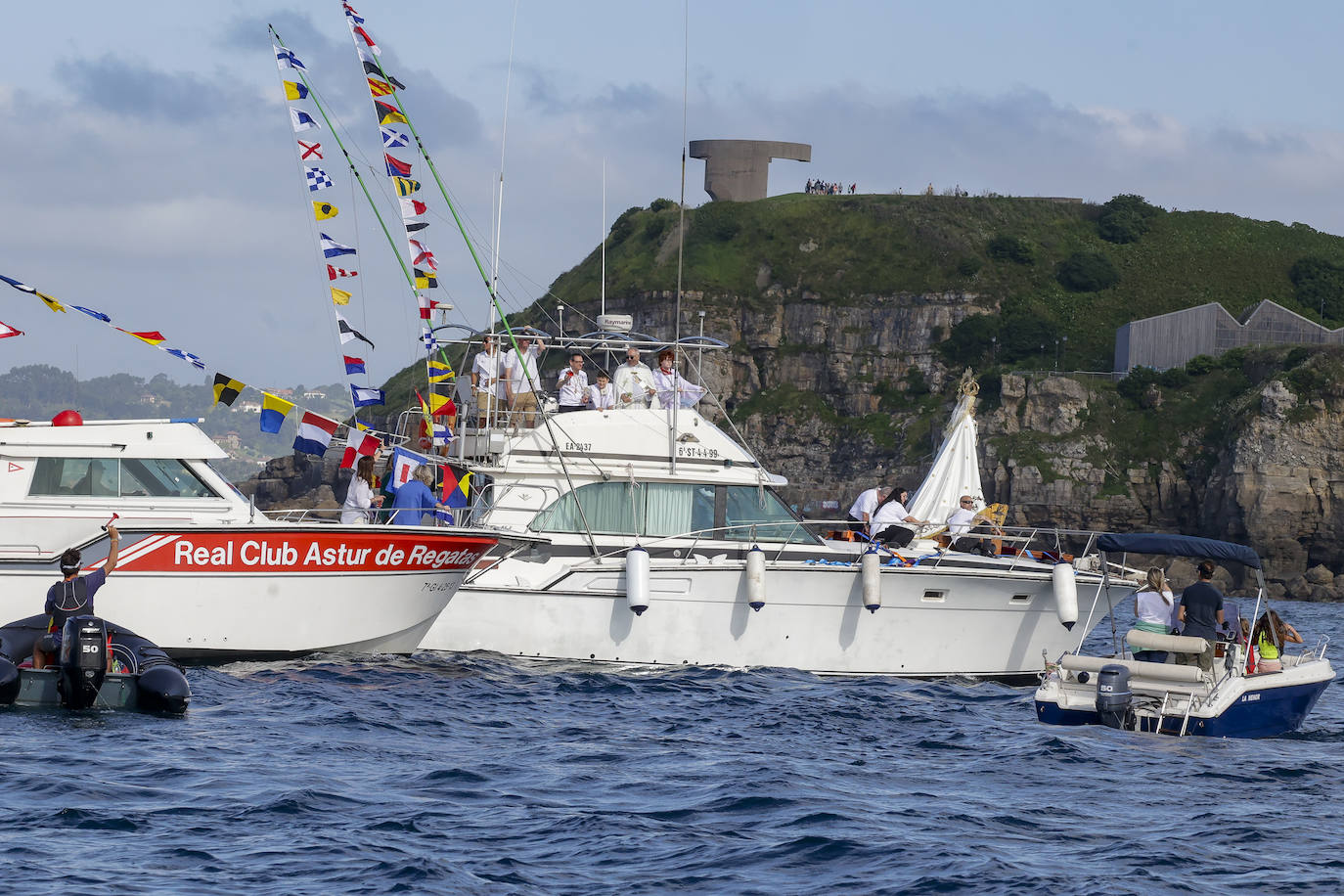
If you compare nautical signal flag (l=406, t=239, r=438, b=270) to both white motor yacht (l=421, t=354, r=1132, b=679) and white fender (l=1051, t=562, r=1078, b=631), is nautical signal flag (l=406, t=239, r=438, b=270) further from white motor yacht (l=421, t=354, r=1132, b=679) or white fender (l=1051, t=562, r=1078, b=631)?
white fender (l=1051, t=562, r=1078, b=631)

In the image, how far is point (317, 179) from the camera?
68.9 ft

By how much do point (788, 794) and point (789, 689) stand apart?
5464 mm

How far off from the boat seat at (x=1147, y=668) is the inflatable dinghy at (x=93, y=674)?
863cm

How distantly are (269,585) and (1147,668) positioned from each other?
9.27 metres

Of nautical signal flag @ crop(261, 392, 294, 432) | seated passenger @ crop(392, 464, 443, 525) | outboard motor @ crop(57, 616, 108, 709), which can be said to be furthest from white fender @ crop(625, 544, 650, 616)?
outboard motor @ crop(57, 616, 108, 709)

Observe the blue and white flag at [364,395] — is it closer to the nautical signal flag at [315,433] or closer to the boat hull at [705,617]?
the nautical signal flag at [315,433]

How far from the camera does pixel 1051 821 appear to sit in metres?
10.6

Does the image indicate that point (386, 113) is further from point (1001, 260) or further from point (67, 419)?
point (1001, 260)

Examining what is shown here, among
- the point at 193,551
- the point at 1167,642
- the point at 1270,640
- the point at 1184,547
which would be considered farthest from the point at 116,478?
the point at 1270,640

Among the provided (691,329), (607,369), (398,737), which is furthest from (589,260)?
(398,737)

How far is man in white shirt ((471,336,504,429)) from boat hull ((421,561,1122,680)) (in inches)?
137

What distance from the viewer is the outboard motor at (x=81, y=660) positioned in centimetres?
1324

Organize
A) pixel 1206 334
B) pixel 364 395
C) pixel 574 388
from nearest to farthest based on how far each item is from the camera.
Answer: pixel 364 395 < pixel 574 388 < pixel 1206 334

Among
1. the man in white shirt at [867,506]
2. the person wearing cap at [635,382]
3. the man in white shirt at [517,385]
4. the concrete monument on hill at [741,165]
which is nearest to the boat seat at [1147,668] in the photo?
the man in white shirt at [867,506]
